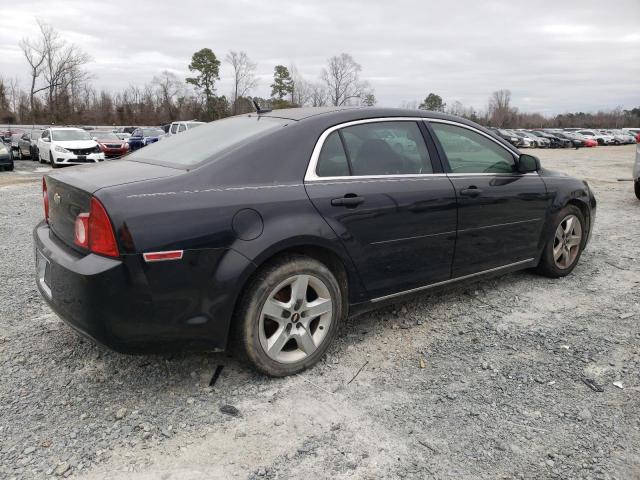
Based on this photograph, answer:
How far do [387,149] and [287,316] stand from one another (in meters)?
1.36

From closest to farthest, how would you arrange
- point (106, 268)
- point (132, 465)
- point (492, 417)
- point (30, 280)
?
1. point (132, 465)
2. point (106, 268)
3. point (492, 417)
4. point (30, 280)

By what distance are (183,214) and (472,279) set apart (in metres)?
2.42

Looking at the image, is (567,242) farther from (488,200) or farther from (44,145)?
(44,145)

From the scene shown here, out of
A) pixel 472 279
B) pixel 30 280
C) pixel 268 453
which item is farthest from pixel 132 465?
pixel 30 280

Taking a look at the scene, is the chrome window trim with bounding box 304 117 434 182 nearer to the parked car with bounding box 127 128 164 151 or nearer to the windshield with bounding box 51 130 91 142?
the windshield with bounding box 51 130 91 142

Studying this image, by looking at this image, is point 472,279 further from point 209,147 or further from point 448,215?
point 209,147

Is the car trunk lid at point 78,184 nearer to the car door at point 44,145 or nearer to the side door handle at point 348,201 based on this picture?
the side door handle at point 348,201

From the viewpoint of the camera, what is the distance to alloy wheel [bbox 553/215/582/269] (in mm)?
4664

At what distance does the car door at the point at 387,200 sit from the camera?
10.0 feet

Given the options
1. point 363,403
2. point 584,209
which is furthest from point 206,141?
point 584,209

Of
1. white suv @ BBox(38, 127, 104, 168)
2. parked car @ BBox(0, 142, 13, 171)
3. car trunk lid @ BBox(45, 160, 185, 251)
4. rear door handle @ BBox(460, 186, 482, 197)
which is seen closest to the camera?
car trunk lid @ BBox(45, 160, 185, 251)

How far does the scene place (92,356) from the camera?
319cm

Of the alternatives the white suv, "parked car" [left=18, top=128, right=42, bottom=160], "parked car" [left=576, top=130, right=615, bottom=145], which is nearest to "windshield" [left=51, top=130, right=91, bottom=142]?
the white suv

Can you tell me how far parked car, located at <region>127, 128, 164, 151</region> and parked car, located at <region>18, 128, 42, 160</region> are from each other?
438 cm
